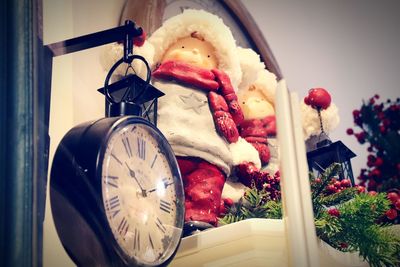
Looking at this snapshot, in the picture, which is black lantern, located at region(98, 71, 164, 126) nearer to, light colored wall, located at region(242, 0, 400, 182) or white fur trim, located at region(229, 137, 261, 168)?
white fur trim, located at region(229, 137, 261, 168)

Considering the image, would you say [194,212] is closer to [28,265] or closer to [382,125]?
[28,265]

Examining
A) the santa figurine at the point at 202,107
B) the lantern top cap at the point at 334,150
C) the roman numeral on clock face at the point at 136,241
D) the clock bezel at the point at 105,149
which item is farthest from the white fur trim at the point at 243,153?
the roman numeral on clock face at the point at 136,241

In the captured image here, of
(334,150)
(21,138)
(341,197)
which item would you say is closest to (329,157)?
(334,150)

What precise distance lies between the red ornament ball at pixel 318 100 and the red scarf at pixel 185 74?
9.5 inches

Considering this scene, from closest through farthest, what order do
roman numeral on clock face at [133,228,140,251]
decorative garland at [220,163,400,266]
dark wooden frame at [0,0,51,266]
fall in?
1. dark wooden frame at [0,0,51,266]
2. roman numeral on clock face at [133,228,140,251]
3. decorative garland at [220,163,400,266]

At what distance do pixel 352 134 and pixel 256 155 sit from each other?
0.32 m

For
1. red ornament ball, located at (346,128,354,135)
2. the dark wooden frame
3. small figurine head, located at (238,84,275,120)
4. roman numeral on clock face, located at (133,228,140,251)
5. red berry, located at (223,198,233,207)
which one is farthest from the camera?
red ornament ball, located at (346,128,354,135)

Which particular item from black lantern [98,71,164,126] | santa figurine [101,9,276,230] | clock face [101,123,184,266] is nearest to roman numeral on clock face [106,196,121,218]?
clock face [101,123,184,266]

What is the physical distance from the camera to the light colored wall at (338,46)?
1.17 metres

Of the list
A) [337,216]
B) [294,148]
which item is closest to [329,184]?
[337,216]

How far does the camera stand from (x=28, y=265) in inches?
19.3

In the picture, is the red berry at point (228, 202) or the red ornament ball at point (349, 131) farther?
the red ornament ball at point (349, 131)

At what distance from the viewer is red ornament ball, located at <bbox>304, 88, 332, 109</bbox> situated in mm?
1042

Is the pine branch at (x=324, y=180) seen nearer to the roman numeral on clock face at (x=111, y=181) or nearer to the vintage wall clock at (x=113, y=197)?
the vintage wall clock at (x=113, y=197)
